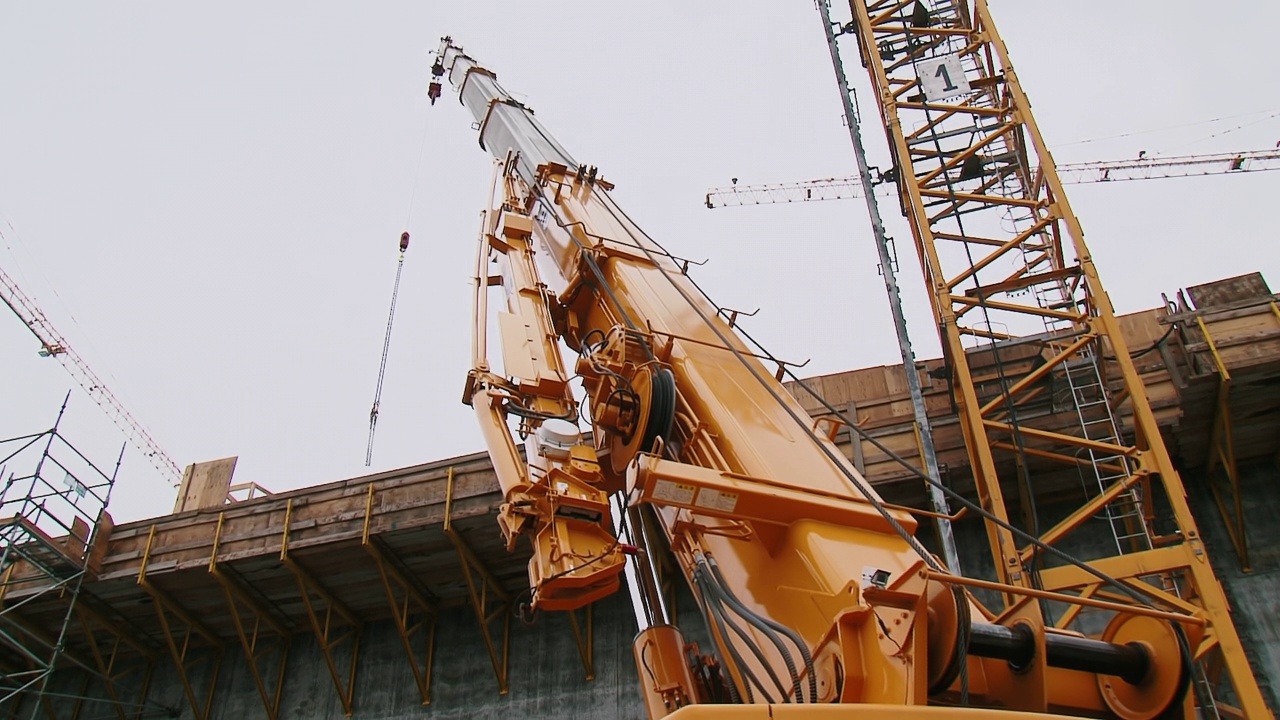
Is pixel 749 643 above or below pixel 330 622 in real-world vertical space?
below

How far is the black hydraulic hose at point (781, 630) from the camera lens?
4598 millimetres

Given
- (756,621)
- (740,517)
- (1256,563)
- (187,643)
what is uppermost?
(187,643)

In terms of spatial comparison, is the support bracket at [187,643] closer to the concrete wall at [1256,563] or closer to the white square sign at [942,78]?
the white square sign at [942,78]

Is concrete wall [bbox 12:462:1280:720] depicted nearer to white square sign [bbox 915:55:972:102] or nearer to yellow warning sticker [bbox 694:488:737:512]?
white square sign [bbox 915:55:972:102]

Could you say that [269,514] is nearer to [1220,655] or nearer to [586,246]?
[586,246]

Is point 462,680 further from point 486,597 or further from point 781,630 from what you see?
point 781,630

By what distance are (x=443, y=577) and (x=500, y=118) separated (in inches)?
310

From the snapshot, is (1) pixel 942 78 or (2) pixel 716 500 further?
(1) pixel 942 78

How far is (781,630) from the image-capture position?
4.96 metres

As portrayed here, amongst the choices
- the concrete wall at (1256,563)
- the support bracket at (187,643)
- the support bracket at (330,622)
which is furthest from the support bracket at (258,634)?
the concrete wall at (1256,563)

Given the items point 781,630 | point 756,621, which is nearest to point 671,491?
point 756,621

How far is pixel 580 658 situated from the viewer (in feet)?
50.6

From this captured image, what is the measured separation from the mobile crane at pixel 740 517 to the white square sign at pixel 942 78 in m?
4.42

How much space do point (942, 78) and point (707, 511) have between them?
43.3 ft
